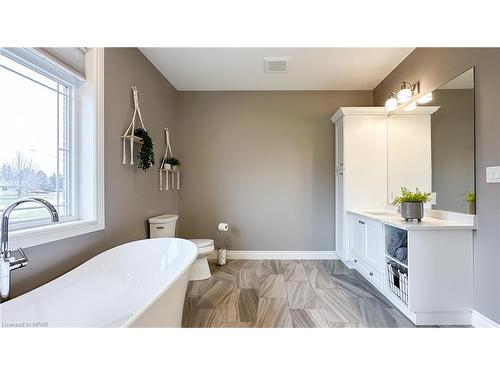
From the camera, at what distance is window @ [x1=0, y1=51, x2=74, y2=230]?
128cm

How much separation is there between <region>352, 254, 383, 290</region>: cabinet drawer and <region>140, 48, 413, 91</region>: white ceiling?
227 cm

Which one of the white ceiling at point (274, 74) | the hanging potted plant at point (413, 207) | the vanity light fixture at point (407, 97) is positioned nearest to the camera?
the hanging potted plant at point (413, 207)

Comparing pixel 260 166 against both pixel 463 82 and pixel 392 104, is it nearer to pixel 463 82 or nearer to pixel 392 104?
pixel 392 104

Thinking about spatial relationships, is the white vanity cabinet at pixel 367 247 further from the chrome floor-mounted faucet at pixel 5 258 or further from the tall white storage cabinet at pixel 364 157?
the chrome floor-mounted faucet at pixel 5 258

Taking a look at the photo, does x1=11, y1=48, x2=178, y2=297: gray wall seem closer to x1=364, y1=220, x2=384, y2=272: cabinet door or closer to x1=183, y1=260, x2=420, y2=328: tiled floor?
x1=183, y1=260, x2=420, y2=328: tiled floor

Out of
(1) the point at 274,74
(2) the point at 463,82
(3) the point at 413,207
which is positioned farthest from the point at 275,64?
(3) the point at 413,207

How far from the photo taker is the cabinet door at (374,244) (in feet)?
7.37

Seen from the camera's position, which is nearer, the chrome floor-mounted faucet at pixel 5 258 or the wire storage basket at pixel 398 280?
the chrome floor-mounted faucet at pixel 5 258

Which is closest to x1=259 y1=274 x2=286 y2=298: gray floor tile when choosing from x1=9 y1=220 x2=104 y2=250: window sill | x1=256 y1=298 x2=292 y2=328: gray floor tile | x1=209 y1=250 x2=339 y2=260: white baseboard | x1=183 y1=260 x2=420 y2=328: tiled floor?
x1=183 y1=260 x2=420 y2=328: tiled floor

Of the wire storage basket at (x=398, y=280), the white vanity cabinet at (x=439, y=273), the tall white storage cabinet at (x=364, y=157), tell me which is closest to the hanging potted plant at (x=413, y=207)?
the white vanity cabinet at (x=439, y=273)

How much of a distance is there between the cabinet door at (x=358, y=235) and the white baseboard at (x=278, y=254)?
23.5 inches

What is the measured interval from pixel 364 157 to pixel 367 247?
1.14 metres

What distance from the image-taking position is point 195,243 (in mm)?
2664
